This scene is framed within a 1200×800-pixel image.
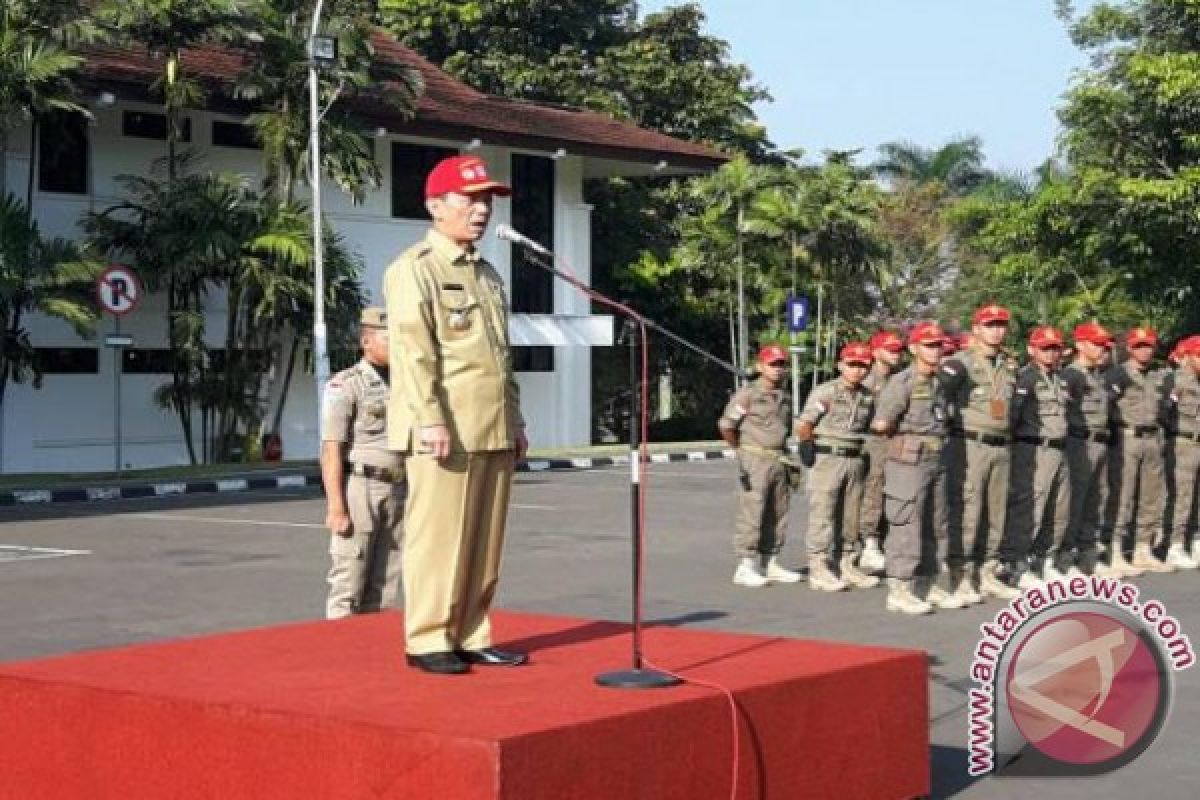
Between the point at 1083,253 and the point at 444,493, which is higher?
the point at 1083,253

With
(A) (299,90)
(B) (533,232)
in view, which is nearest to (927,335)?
(A) (299,90)

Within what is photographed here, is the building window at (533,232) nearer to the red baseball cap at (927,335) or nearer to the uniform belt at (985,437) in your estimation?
the uniform belt at (985,437)

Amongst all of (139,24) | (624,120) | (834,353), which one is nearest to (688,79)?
(624,120)

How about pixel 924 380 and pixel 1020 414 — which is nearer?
pixel 924 380

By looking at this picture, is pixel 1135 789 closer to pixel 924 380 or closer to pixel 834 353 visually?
pixel 924 380

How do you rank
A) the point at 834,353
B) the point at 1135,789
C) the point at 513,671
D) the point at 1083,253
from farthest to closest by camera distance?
the point at 834,353, the point at 1083,253, the point at 1135,789, the point at 513,671

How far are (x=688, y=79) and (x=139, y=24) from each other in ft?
66.0

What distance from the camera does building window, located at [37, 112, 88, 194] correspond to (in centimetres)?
2802

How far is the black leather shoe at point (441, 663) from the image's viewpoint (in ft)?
21.4

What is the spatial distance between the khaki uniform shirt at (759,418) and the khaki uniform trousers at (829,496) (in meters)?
0.40

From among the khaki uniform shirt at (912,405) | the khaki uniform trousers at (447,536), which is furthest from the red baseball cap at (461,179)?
the khaki uniform shirt at (912,405)

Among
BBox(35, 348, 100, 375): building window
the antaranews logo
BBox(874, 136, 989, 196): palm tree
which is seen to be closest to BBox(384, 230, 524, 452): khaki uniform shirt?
the antaranews logo

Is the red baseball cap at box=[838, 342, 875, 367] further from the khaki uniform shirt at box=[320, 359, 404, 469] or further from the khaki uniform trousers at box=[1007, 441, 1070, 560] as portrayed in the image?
the khaki uniform shirt at box=[320, 359, 404, 469]

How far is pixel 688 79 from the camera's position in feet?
148
